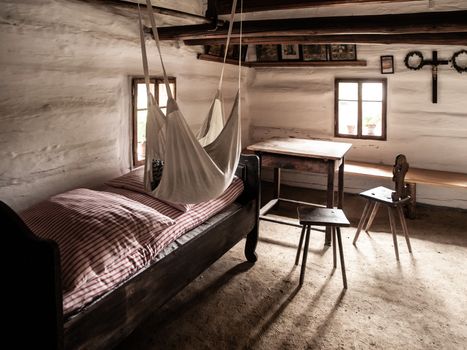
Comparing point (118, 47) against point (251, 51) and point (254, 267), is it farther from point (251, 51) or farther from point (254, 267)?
point (251, 51)

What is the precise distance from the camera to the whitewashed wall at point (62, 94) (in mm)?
2350

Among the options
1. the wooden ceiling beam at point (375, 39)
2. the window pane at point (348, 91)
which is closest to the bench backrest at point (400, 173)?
the wooden ceiling beam at point (375, 39)

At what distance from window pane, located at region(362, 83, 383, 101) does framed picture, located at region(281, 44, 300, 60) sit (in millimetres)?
888

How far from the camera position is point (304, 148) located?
147 inches

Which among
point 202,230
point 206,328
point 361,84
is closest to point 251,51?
point 361,84

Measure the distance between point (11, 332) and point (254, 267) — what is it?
6.10ft

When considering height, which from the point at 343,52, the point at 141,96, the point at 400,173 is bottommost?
the point at 400,173

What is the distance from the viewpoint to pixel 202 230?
2.41m

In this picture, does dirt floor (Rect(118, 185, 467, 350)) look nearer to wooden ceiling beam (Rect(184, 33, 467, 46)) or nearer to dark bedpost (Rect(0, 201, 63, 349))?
dark bedpost (Rect(0, 201, 63, 349))

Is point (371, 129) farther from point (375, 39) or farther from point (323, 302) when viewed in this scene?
point (323, 302)

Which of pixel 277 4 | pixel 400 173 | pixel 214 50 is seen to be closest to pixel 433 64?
pixel 400 173

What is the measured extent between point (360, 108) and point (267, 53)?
1.35 meters

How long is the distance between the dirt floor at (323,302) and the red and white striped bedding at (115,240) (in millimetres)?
548

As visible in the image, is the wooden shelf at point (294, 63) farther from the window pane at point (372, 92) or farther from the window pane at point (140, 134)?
the window pane at point (140, 134)
